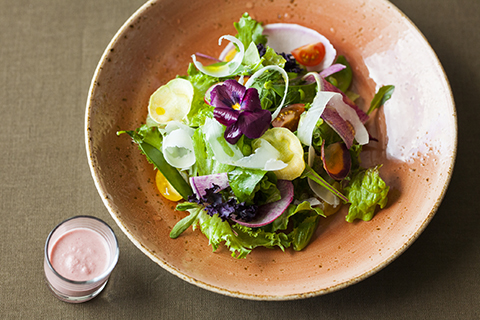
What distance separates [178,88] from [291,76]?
644mm

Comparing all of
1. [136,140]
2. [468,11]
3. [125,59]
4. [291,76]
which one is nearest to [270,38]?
[291,76]

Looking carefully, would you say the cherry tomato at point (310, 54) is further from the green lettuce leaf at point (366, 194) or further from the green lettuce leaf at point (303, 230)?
the green lettuce leaf at point (303, 230)

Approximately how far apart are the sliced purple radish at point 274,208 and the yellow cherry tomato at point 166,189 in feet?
1.32

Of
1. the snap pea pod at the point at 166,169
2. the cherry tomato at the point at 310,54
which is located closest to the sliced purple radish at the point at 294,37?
the cherry tomato at the point at 310,54

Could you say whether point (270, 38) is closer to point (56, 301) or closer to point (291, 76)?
point (291, 76)

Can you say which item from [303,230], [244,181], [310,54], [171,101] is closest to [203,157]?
[244,181]

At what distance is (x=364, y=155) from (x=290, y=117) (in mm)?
577

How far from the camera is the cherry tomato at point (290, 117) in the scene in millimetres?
2143

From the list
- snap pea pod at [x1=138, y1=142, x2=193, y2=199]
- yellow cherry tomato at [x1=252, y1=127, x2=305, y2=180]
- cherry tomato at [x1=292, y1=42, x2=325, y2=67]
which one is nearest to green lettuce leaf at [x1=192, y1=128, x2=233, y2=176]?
snap pea pod at [x1=138, y1=142, x2=193, y2=199]

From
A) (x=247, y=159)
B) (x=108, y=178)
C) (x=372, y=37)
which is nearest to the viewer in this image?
(x=247, y=159)

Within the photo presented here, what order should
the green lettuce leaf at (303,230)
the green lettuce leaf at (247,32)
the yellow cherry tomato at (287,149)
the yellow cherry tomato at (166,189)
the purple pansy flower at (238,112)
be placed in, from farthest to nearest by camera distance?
the green lettuce leaf at (247,32) < the yellow cherry tomato at (166,189) < the green lettuce leaf at (303,230) < the yellow cherry tomato at (287,149) < the purple pansy flower at (238,112)

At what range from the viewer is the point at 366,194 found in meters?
2.12

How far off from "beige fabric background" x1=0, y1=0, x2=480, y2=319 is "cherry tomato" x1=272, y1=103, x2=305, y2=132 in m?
0.99

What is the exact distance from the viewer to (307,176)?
2.07 m
